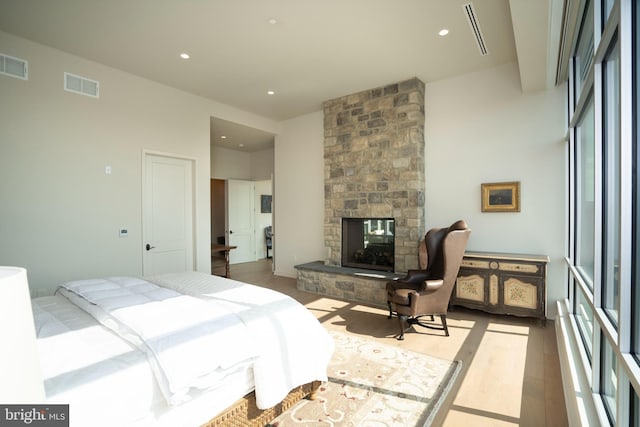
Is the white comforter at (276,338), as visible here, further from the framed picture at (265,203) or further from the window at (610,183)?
the framed picture at (265,203)

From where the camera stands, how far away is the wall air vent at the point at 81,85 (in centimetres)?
372

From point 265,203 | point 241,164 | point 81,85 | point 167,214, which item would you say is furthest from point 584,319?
point 265,203

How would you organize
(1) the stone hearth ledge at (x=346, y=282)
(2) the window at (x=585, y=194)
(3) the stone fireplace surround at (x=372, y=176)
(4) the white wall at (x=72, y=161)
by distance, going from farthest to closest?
1. (3) the stone fireplace surround at (x=372, y=176)
2. (1) the stone hearth ledge at (x=346, y=282)
3. (4) the white wall at (x=72, y=161)
4. (2) the window at (x=585, y=194)

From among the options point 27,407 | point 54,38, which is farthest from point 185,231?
point 27,407

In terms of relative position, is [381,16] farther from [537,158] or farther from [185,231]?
[185,231]

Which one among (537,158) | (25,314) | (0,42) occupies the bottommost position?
(25,314)

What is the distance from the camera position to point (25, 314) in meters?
0.67

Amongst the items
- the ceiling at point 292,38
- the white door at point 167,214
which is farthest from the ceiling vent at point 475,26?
the white door at point 167,214

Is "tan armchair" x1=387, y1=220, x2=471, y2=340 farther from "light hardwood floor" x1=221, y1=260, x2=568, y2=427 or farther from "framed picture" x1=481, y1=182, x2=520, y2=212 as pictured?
"framed picture" x1=481, y1=182, x2=520, y2=212

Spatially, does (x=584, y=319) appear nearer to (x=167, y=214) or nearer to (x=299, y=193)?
(x=299, y=193)

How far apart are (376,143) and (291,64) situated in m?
1.76

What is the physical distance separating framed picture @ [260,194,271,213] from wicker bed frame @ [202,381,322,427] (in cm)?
704

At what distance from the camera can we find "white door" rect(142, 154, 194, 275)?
4.50 m

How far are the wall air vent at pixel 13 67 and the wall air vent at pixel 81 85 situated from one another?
0.36 m
